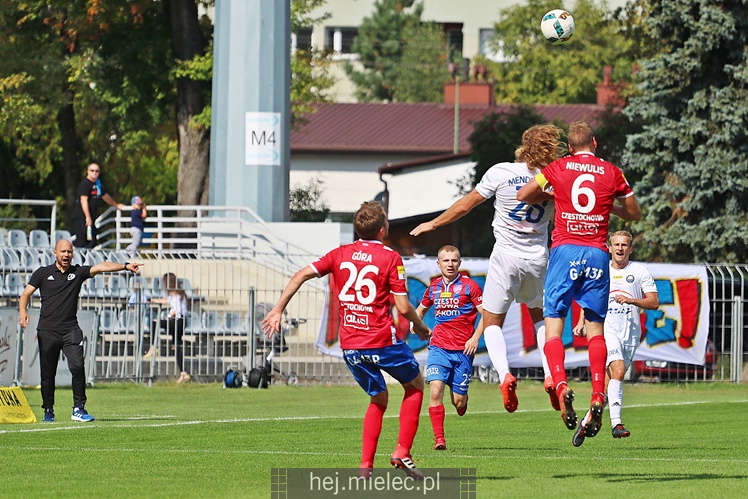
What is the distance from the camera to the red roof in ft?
249

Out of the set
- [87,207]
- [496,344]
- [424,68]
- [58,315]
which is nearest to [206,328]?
[87,207]

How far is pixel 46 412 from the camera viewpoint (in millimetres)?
17016

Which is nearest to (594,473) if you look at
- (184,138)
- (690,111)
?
(690,111)

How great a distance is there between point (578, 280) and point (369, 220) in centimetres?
195

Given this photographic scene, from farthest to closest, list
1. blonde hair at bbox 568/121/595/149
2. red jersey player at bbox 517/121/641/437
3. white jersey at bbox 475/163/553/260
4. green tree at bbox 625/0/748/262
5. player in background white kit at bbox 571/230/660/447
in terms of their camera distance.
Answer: green tree at bbox 625/0/748/262 < player in background white kit at bbox 571/230/660/447 < white jersey at bbox 475/163/553/260 < blonde hair at bbox 568/121/595/149 < red jersey player at bbox 517/121/641/437

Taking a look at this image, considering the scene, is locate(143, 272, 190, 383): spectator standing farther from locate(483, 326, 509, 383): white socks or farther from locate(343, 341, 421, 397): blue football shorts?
locate(343, 341, 421, 397): blue football shorts

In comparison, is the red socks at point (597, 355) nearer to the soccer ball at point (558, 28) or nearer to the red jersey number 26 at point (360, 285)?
the red jersey number 26 at point (360, 285)

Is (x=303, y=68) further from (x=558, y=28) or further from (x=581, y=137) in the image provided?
(x=581, y=137)

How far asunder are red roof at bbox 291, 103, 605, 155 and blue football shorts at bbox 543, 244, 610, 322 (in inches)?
2470

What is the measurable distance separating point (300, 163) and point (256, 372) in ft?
176

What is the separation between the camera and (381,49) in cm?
11331

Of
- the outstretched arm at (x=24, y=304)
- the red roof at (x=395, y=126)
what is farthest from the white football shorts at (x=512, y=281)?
the red roof at (x=395, y=126)

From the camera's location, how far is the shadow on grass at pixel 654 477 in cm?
1086

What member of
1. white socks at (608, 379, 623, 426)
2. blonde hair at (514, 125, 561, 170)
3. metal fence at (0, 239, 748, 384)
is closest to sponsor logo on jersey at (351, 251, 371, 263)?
blonde hair at (514, 125, 561, 170)
